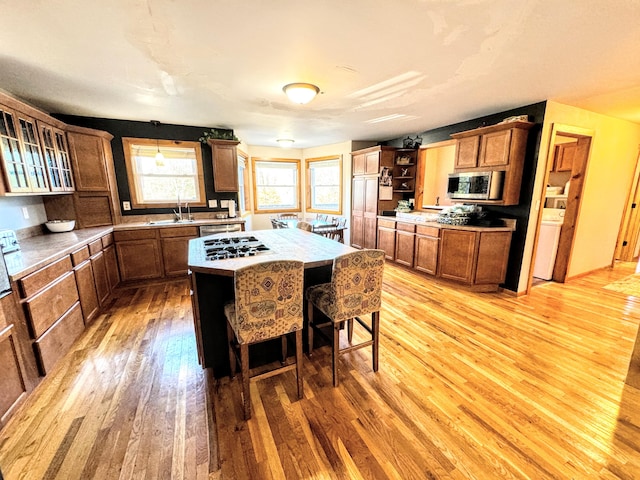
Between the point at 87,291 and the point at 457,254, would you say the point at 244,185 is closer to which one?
the point at 87,291

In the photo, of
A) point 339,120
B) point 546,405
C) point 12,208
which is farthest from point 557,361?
point 12,208

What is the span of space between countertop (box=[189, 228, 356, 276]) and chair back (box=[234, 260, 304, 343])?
21 cm

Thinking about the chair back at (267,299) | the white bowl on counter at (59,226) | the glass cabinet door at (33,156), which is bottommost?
the chair back at (267,299)

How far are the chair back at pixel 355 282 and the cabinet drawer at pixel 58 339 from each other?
7.10 ft

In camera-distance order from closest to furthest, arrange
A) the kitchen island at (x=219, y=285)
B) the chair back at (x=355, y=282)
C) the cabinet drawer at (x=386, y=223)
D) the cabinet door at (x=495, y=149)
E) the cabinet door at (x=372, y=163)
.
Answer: the chair back at (x=355, y=282) < the kitchen island at (x=219, y=285) < the cabinet door at (x=495, y=149) < the cabinet drawer at (x=386, y=223) < the cabinet door at (x=372, y=163)

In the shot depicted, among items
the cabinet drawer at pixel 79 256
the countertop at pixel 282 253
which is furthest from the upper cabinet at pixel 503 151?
the cabinet drawer at pixel 79 256

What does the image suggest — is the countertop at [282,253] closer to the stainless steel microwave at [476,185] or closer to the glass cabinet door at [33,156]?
the glass cabinet door at [33,156]

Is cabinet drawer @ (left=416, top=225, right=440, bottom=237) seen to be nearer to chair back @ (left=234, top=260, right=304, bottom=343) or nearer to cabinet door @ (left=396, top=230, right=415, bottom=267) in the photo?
cabinet door @ (left=396, top=230, right=415, bottom=267)

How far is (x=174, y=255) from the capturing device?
391cm

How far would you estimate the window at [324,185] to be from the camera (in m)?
6.02

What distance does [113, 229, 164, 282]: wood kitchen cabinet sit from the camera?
3615mm

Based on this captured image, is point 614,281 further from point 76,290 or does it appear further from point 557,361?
point 76,290

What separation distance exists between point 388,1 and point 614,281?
5.25 metres

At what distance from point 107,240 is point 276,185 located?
362 cm
